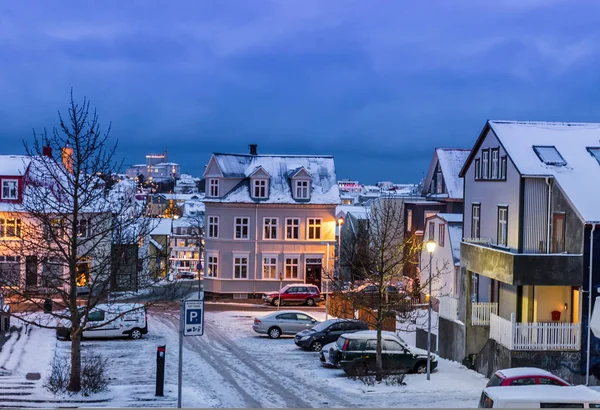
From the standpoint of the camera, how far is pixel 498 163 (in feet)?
98.6

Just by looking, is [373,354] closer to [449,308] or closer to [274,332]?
[449,308]

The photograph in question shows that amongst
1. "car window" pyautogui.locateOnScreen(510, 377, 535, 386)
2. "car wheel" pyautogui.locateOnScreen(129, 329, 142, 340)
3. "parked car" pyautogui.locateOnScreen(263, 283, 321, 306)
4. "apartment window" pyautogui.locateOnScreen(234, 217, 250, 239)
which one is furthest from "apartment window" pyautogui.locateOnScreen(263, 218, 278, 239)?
"car window" pyautogui.locateOnScreen(510, 377, 535, 386)

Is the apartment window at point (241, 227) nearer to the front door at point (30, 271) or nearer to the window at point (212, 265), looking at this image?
the window at point (212, 265)

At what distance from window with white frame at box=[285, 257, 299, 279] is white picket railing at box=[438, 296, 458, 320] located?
20844 millimetres

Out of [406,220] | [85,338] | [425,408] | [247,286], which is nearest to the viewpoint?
[425,408]

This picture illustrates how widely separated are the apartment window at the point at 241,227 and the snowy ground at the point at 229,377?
1568 centimetres

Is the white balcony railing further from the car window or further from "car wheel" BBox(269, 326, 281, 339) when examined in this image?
"car wheel" BBox(269, 326, 281, 339)

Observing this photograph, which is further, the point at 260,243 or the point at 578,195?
the point at 260,243

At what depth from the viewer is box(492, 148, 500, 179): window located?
3008cm

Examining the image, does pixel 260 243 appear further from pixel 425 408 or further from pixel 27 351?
pixel 425 408

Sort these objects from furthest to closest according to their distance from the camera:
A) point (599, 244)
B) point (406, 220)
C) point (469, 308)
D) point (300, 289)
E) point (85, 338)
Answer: point (406, 220) < point (300, 289) < point (85, 338) < point (469, 308) < point (599, 244)

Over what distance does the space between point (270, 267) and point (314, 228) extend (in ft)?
12.6

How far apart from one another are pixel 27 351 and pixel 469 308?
16.5m

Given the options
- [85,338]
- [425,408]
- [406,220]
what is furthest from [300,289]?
[425,408]
